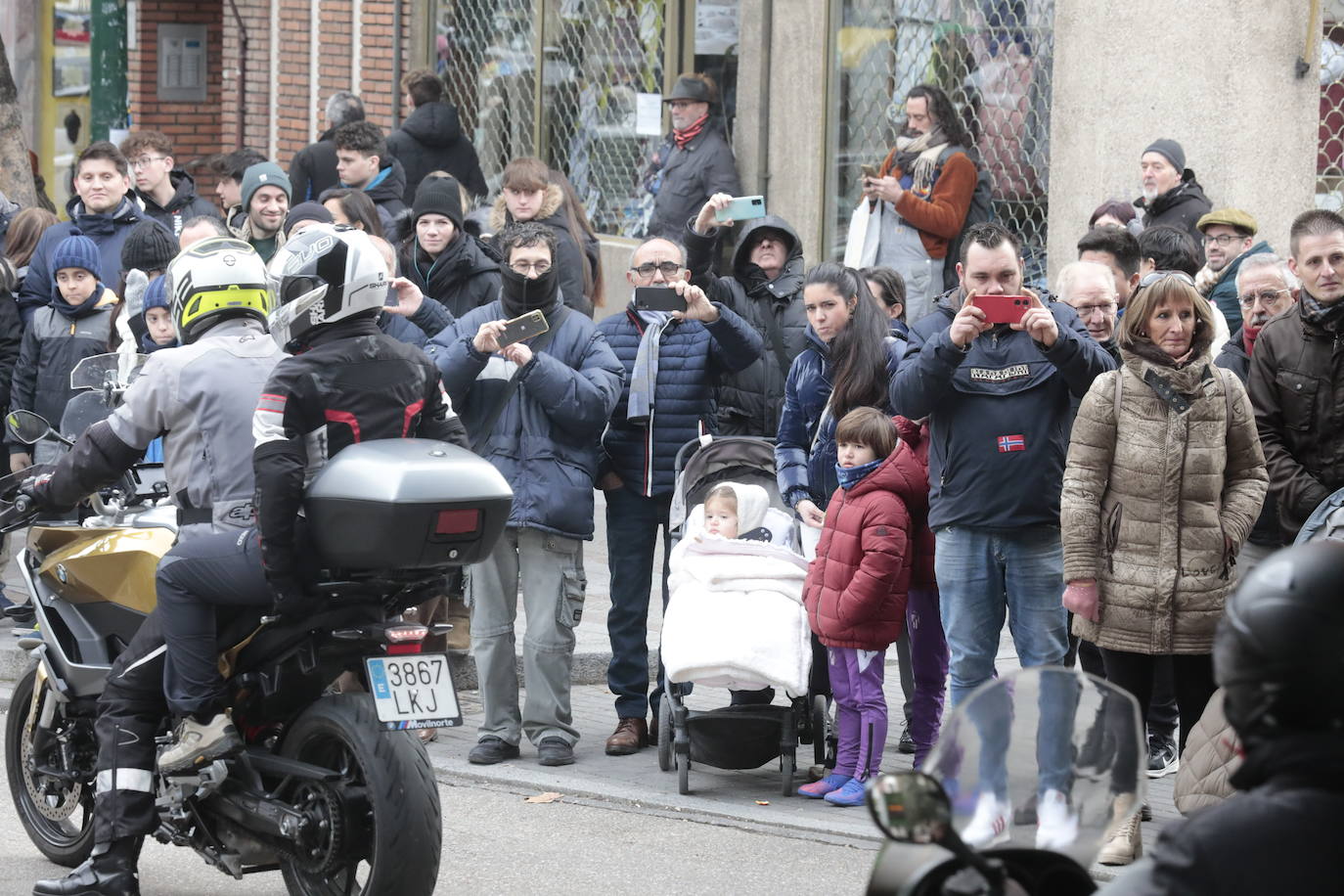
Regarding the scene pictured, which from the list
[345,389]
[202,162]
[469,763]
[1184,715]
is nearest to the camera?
[345,389]

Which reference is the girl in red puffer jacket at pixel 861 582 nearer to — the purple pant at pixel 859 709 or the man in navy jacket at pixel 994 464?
the purple pant at pixel 859 709

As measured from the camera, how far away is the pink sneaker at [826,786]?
6.96 metres

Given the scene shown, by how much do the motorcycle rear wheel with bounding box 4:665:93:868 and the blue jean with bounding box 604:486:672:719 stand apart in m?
2.32

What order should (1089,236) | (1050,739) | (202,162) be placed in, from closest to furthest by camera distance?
(1050,739), (1089,236), (202,162)

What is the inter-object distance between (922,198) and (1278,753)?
8537 mm

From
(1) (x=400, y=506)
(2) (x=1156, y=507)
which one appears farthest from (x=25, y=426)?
(2) (x=1156, y=507)

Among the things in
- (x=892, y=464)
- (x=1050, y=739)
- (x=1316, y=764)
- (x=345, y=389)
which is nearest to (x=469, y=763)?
(x=892, y=464)

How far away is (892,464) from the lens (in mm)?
7023

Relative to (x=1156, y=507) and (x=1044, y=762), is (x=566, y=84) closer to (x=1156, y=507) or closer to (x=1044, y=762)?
(x=1156, y=507)

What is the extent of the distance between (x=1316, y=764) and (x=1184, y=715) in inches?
160

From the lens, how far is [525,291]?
7480mm

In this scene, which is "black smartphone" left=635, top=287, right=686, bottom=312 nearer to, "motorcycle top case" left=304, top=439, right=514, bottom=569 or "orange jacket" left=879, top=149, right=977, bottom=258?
"motorcycle top case" left=304, top=439, right=514, bottom=569

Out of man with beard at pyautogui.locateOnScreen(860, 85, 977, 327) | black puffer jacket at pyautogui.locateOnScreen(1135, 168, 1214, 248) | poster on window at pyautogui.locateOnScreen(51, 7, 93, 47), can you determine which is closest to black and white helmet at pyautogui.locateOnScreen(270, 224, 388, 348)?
black puffer jacket at pyautogui.locateOnScreen(1135, 168, 1214, 248)

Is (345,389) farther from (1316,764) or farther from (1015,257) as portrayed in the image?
(1316,764)
